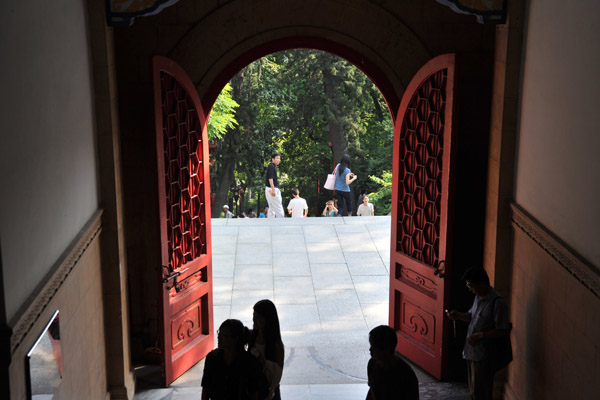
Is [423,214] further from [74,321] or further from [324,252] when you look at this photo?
[324,252]

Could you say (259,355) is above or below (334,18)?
below

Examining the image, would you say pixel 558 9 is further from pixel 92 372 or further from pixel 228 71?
pixel 92 372

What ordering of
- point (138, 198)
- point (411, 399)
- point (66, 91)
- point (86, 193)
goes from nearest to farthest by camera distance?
point (411, 399), point (66, 91), point (86, 193), point (138, 198)

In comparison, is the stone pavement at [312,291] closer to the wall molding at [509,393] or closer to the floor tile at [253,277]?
the floor tile at [253,277]

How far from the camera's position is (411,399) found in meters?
4.02

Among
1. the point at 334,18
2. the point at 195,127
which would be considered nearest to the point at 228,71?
the point at 195,127

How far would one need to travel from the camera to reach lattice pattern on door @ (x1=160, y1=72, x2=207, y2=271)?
6.57 metres

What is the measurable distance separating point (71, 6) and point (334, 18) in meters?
2.66

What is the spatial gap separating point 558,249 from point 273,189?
29.8 feet

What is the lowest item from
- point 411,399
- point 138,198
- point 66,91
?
point 411,399

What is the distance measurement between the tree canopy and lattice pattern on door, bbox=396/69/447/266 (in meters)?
11.6

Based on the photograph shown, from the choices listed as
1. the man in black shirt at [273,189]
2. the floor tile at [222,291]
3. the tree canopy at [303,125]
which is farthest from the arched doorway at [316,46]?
the tree canopy at [303,125]

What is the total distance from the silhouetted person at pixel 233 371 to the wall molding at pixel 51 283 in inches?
39.0

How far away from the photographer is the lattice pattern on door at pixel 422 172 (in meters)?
6.60
